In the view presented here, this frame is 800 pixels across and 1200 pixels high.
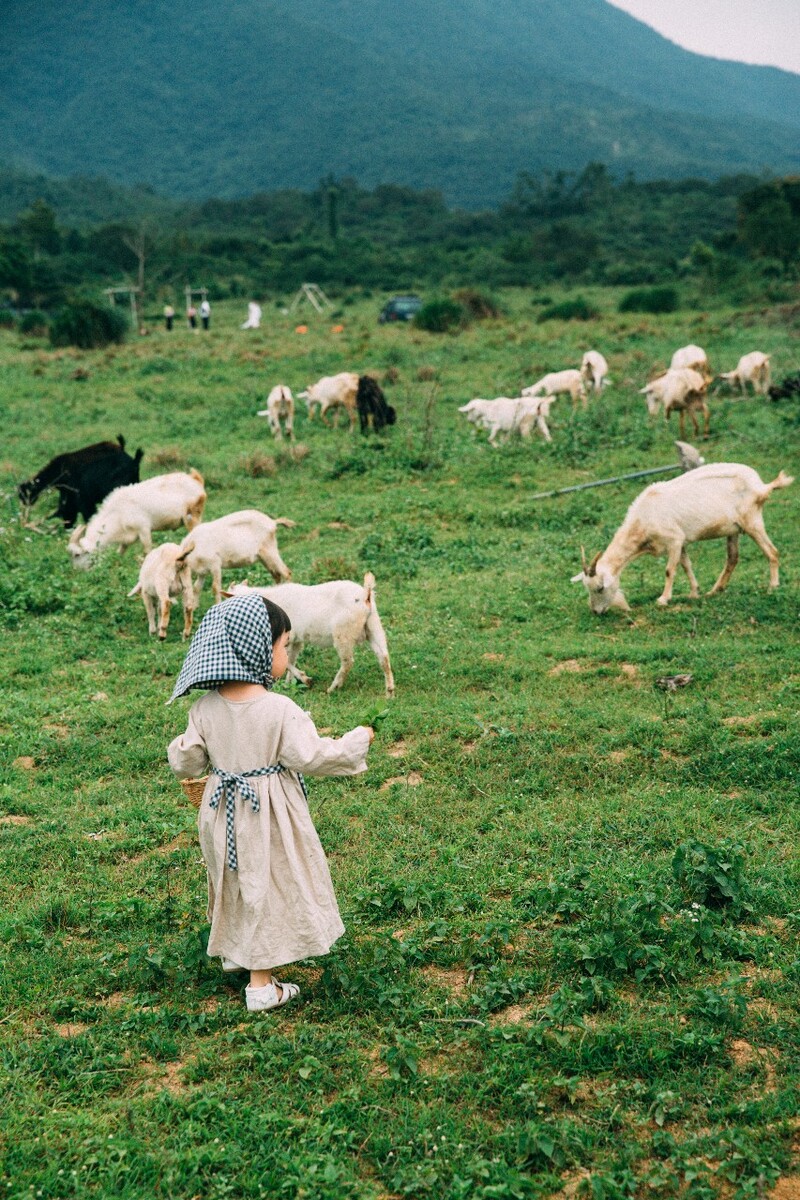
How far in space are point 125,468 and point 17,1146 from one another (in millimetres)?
10982

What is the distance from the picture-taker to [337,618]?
832cm

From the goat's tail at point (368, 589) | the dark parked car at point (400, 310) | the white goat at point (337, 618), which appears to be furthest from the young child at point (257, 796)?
the dark parked car at point (400, 310)

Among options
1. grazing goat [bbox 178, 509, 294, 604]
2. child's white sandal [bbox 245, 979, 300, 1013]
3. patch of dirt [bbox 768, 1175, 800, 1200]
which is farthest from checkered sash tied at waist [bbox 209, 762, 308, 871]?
grazing goat [bbox 178, 509, 294, 604]

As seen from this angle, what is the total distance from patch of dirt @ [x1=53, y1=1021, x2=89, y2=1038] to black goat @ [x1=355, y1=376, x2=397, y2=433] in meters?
14.5

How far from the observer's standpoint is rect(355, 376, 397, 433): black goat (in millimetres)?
18281

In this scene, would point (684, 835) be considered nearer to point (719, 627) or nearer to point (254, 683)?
point (254, 683)

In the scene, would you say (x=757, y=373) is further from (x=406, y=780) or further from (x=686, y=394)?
(x=406, y=780)

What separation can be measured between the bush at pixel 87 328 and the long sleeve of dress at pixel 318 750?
28753 millimetres

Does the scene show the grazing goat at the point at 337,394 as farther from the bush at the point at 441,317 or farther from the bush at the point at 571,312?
the bush at the point at 571,312

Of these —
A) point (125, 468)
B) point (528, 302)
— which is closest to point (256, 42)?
point (528, 302)

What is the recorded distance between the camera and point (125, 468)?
13.9 m

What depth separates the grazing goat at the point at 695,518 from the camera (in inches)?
393

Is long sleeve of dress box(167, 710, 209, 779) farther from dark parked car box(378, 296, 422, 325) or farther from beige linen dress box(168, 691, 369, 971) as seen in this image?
dark parked car box(378, 296, 422, 325)

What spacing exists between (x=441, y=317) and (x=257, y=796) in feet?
94.2
